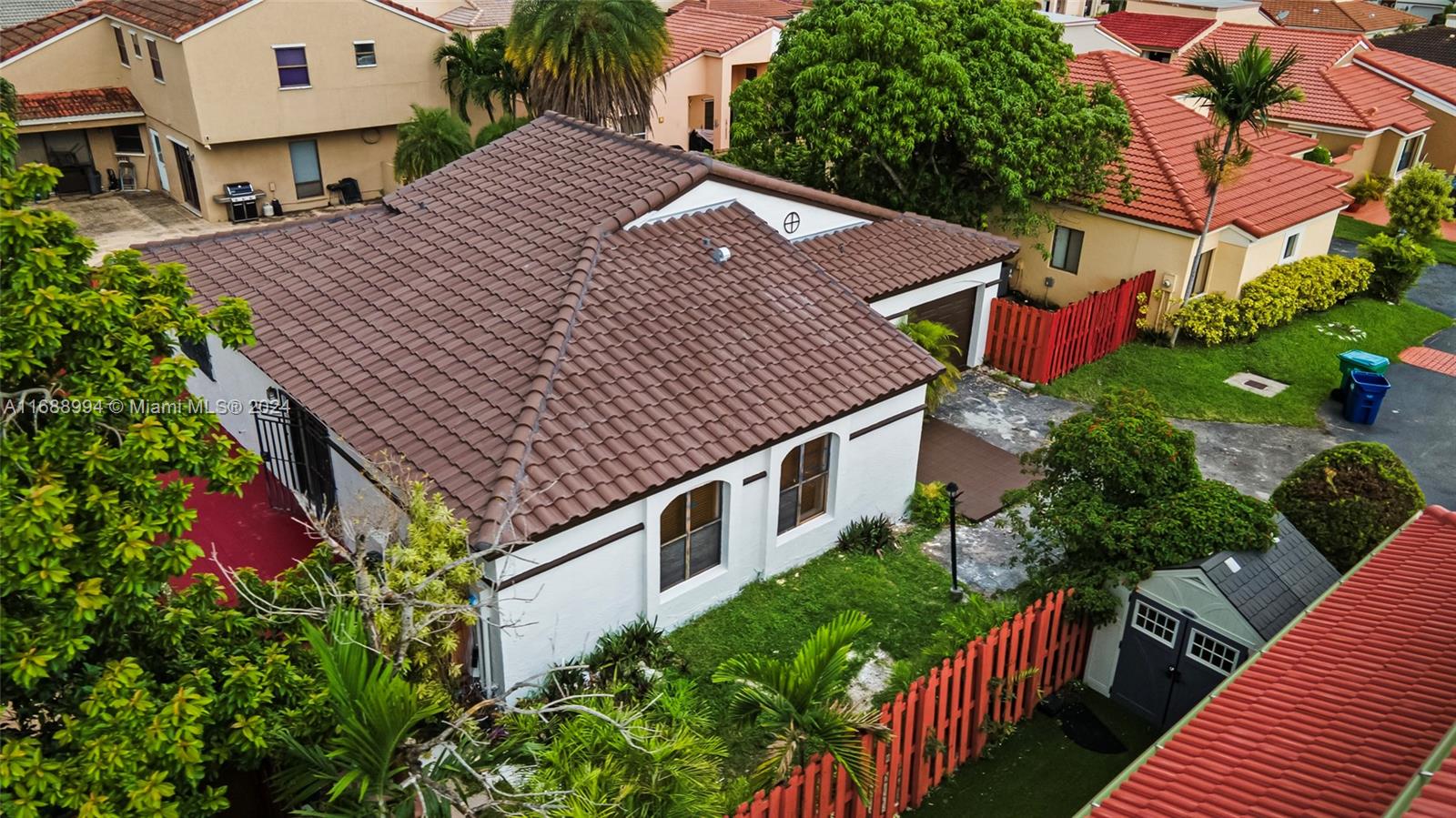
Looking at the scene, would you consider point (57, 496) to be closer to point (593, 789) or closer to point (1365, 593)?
point (593, 789)

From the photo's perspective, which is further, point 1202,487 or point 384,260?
point 384,260

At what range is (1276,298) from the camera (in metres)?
24.2

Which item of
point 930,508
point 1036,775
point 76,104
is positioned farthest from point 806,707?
point 76,104

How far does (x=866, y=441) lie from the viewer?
15.0m

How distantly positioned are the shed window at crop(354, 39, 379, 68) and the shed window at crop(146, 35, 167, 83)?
547cm

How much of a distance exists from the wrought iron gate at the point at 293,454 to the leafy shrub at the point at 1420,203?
28548 mm

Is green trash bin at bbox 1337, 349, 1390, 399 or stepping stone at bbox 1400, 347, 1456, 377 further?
stepping stone at bbox 1400, 347, 1456, 377

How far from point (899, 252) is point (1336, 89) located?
2621cm

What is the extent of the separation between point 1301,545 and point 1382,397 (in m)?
10.1

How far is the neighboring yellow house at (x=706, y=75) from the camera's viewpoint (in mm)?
40031

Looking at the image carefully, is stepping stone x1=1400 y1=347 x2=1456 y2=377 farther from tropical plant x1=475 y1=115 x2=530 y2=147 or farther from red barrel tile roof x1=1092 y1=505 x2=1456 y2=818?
tropical plant x1=475 y1=115 x2=530 y2=147

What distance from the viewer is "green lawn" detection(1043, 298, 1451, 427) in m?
20.7

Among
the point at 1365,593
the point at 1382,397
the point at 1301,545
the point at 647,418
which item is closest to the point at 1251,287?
the point at 1382,397

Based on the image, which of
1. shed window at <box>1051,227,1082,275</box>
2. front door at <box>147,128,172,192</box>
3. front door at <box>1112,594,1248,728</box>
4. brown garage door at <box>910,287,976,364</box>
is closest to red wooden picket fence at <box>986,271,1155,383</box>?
brown garage door at <box>910,287,976,364</box>
